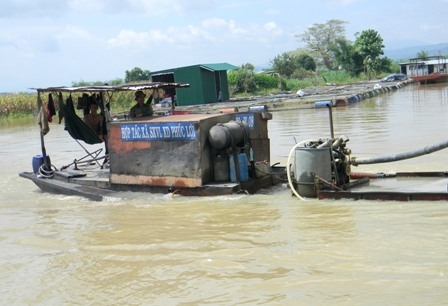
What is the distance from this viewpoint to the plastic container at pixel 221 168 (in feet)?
29.7

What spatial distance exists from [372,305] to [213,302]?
1.35 m

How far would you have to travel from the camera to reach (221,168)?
29.9 feet

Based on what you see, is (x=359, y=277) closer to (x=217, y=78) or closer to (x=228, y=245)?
(x=228, y=245)

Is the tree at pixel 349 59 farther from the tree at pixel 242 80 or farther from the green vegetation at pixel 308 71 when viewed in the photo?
the tree at pixel 242 80

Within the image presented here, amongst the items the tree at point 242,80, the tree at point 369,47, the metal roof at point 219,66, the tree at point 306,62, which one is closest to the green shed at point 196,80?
the metal roof at point 219,66

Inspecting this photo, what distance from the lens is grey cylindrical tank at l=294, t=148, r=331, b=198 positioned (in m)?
8.02

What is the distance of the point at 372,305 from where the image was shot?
15.1 ft

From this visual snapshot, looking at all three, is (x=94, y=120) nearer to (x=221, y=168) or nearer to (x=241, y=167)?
(x=221, y=168)

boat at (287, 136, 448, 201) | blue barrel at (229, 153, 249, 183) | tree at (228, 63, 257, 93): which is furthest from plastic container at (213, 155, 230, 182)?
tree at (228, 63, 257, 93)

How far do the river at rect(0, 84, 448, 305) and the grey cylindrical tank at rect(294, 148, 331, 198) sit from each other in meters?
0.24

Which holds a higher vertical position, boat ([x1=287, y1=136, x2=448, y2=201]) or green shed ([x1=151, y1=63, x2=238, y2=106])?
green shed ([x1=151, y1=63, x2=238, y2=106])

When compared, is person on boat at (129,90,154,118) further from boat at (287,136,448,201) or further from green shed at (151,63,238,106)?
green shed at (151,63,238,106)

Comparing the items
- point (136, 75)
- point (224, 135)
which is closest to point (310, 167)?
point (224, 135)

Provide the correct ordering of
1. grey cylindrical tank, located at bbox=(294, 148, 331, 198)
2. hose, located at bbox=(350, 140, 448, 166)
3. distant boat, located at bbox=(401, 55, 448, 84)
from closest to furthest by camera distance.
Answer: hose, located at bbox=(350, 140, 448, 166) → grey cylindrical tank, located at bbox=(294, 148, 331, 198) → distant boat, located at bbox=(401, 55, 448, 84)
